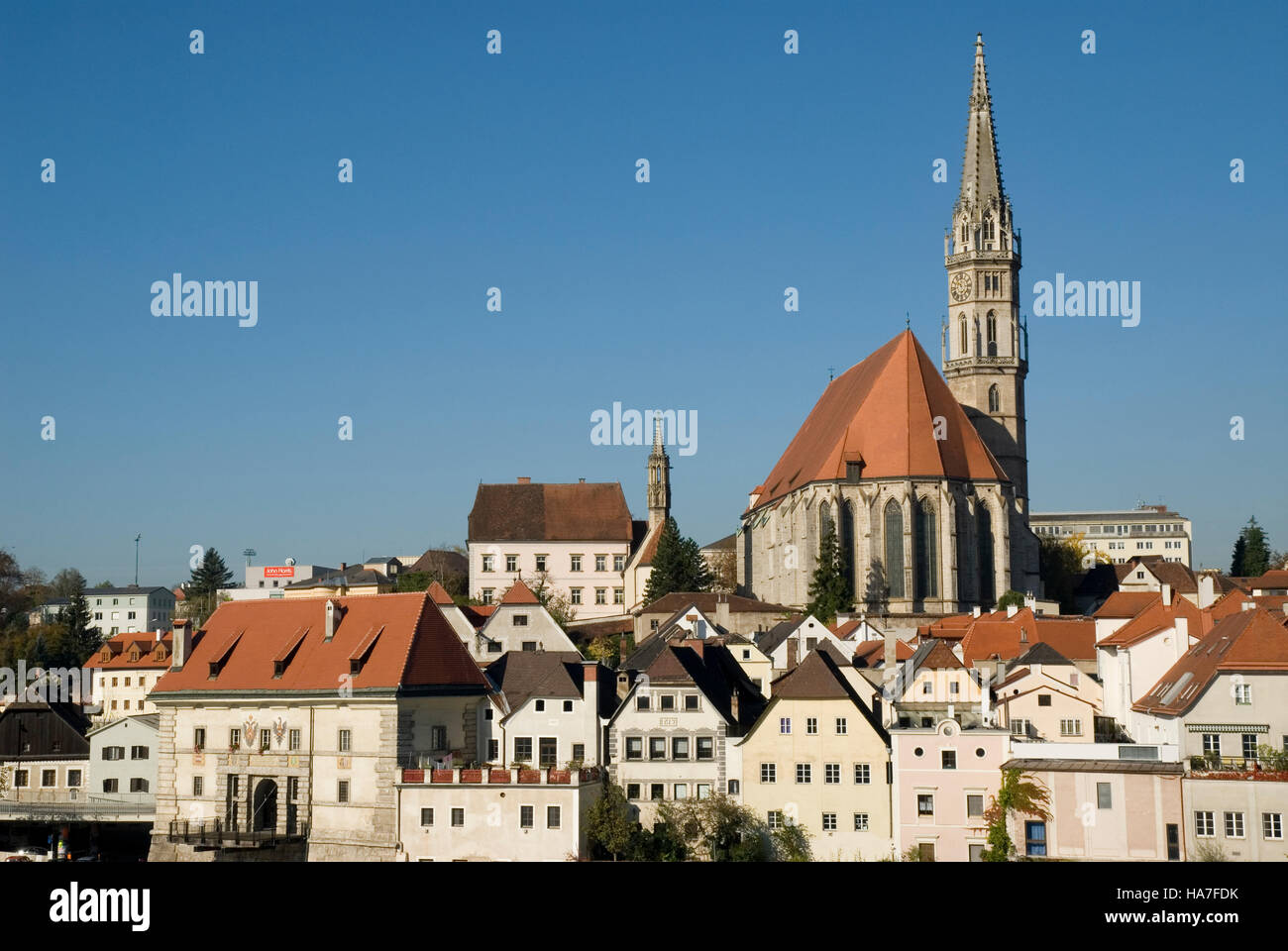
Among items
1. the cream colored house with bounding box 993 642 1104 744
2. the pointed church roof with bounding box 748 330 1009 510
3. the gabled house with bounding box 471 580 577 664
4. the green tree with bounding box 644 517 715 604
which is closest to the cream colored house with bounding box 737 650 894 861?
the cream colored house with bounding box 993 642 1104 744

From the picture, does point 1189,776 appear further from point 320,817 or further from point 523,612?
point 523,612

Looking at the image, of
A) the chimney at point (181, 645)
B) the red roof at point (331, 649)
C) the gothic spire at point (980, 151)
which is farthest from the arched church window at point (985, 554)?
the chimney at point (181, 645)

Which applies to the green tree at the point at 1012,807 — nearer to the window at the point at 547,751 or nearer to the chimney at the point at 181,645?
the window at the point at 547,751

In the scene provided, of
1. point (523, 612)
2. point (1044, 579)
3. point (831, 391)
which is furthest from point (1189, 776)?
point (831, 391)

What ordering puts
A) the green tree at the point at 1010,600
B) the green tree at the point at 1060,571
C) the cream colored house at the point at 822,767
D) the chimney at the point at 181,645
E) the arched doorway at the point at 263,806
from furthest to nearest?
1. the green tree at the point at 1060,571
2. the green tree at the point at 1010,600
3. the chimney at the point at 181,645
4. the arched doorway at the point at 263,806
5. the cream colored house at the point at 822,767

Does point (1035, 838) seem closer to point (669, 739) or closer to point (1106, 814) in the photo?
point (1106, 814)
